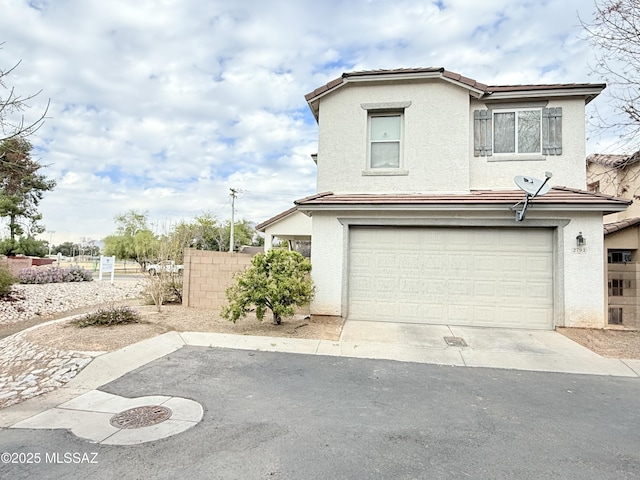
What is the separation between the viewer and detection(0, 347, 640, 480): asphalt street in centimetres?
317

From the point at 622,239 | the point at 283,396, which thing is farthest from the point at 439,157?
the point at 283,396

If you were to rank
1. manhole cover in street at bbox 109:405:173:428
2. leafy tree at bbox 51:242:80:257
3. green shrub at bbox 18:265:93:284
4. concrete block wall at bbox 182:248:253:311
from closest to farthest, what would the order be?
1. manhole cover in street at bbox 109:405:173:428
2. concrete block wall at bbox 182:248:253:311
3. green shrub at bbox 18:265:93:284
4. leafy tree at bbox 51:242:80:257

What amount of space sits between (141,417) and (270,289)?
431 cm

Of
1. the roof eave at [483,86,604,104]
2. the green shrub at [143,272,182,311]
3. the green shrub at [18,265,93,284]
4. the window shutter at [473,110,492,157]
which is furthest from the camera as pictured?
the green shrub at [18,265,93,284]

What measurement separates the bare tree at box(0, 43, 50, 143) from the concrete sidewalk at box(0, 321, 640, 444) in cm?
383

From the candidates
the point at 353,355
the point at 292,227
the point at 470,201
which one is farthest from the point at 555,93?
the point at 292,227

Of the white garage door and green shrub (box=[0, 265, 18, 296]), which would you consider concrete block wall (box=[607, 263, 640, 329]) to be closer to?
the white garage door

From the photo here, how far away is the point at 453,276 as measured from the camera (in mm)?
9289

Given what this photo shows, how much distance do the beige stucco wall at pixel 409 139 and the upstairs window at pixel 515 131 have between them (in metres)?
0.62

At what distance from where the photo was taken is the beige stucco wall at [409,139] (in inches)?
400

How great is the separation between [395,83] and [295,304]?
22.5ft

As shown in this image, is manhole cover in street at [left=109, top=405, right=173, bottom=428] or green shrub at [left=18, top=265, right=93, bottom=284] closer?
manhole cover in street at [left=109, top=405, right=173, bottom=428]

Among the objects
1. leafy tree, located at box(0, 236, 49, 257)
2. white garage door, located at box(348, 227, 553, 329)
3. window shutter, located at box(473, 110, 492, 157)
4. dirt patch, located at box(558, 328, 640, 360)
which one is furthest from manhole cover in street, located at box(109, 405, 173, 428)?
leafy tree, located at box(0, 236, 49, 257)

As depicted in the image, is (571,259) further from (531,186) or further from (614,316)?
(531,186)
